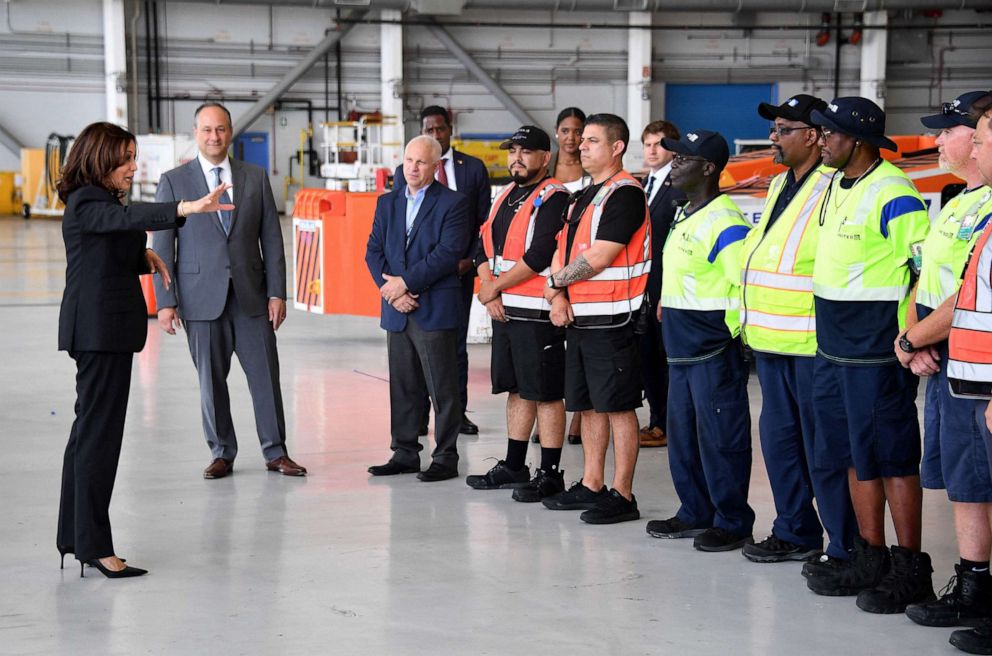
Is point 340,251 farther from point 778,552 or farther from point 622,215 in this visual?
point 778,552

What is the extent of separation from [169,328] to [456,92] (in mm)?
26436

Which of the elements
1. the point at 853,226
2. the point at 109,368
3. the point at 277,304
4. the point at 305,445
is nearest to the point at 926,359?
the point at 853,226

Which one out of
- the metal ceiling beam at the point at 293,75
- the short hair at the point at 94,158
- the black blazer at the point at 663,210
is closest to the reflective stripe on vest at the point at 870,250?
the black blazer at the point at 663,210

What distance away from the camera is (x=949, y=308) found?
3914 millimetres

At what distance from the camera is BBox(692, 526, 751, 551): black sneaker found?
16.8 feet

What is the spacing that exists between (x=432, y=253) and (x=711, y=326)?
187 centimetres

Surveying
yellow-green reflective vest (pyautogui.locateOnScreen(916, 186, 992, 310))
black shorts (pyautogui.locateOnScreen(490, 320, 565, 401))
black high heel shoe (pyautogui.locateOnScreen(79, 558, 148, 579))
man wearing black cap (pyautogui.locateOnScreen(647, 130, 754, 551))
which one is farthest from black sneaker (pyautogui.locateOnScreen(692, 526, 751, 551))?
black high heel shoe (pyautogui.locateOnScreen(79, 558, 148, 579))

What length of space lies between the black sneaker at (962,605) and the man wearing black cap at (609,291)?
5.47 feet

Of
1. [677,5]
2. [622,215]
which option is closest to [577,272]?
[622,215]

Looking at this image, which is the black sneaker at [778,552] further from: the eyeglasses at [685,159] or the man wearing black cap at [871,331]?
the eyeglasses at [685,159]

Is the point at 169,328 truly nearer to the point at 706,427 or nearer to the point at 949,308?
the point at 706,427

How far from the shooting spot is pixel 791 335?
15.3 ft

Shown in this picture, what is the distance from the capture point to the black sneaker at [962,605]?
162 inches

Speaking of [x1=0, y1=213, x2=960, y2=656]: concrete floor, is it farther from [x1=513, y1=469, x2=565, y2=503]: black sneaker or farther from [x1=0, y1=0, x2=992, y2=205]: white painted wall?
[x1=0, y1=0, x2=992, y2=205]: white painted wall
